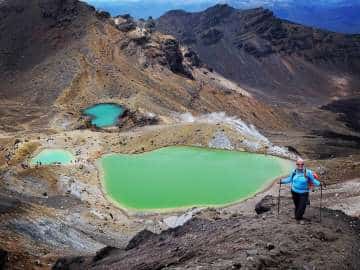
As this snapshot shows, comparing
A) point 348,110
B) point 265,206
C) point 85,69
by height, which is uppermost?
point 348,110

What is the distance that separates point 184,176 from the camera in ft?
150

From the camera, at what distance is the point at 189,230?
2705 cm

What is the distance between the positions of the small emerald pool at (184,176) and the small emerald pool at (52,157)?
358cm

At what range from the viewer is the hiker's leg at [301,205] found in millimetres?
19406

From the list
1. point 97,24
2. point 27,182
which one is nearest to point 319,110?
point 97,24

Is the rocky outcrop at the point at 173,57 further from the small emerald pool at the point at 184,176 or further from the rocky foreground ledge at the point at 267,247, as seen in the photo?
the rocky foreground ledge at the point at 267,247

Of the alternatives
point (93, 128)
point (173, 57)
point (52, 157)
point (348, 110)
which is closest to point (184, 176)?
point (52, 157)

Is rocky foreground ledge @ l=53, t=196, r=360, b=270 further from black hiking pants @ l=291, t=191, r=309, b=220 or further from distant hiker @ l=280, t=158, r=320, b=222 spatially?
distant hiker @ l=280, t=158, r=320, b=222

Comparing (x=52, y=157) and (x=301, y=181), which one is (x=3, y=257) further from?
(x=52, y=157)

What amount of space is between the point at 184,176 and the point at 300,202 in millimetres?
26415

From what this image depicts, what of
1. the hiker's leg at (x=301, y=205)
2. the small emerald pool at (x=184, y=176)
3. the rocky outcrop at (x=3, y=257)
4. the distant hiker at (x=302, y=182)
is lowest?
the rocky outcrop at (x=3, y=257)

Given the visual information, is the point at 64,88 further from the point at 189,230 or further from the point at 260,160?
the point at 189,230

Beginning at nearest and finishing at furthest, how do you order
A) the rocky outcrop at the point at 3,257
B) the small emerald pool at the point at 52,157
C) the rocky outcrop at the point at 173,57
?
the rocky outcrop at the point at 3,257 < the small emerald pool at the point at 52,157 < the rocky outcrop at the point at 173,57

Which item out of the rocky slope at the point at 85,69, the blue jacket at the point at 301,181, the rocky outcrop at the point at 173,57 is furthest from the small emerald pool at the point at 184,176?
the rocky outcrop at the point at 173,57
